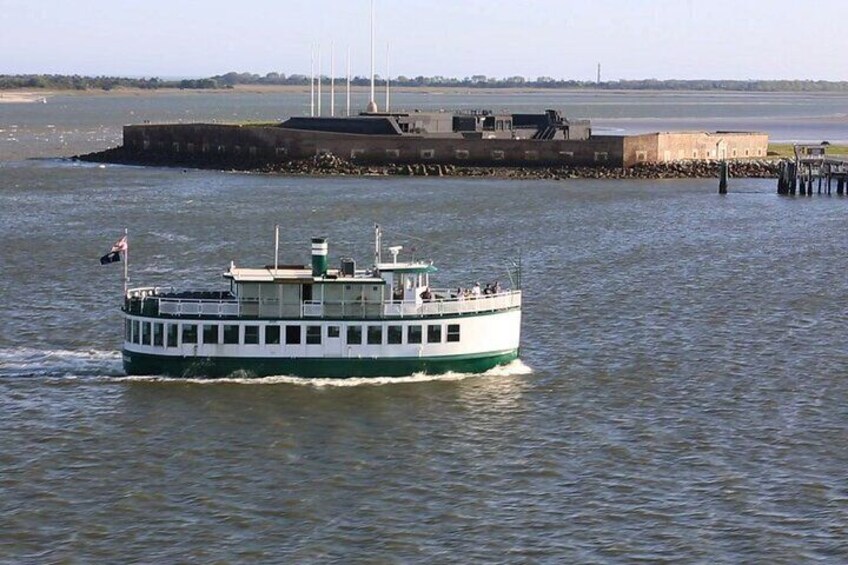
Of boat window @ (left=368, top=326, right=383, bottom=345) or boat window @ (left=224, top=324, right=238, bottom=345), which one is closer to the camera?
boat window @ (left=224, top=324, right=238, bottom=345)

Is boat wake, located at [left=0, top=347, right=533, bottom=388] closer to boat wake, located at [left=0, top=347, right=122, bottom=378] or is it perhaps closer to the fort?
boat wake, located at [left=0, top=347, right=122, bottom=378]

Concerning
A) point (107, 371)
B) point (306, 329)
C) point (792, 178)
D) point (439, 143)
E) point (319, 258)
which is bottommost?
point (107, 371)

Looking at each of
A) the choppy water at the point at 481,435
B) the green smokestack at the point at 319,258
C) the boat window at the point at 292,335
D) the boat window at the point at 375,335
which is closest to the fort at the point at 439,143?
the choppy water at the point at 481,435

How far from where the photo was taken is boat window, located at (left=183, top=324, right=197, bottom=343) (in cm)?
4247

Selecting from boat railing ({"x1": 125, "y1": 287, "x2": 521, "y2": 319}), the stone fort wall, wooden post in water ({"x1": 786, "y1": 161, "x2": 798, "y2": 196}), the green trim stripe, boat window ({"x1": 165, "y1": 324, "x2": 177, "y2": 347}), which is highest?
the stone fort wall

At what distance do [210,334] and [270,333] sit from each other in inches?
62.6

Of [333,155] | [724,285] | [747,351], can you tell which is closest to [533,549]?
[747,351]

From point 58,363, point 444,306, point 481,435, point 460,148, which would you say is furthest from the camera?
point 460,148

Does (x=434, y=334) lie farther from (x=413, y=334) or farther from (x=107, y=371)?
(x=107, y=371)

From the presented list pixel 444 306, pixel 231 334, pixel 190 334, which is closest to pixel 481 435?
pixel 444 306

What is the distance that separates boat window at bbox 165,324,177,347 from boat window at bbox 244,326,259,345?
6.11 feet

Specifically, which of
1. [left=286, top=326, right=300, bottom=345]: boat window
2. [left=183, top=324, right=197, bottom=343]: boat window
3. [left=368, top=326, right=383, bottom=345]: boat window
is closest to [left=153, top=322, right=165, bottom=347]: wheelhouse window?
[left=183, top=324, right=197, bottom=343]: boat window

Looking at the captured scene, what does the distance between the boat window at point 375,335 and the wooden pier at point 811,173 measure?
63.3 m

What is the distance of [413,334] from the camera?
43.0 m
